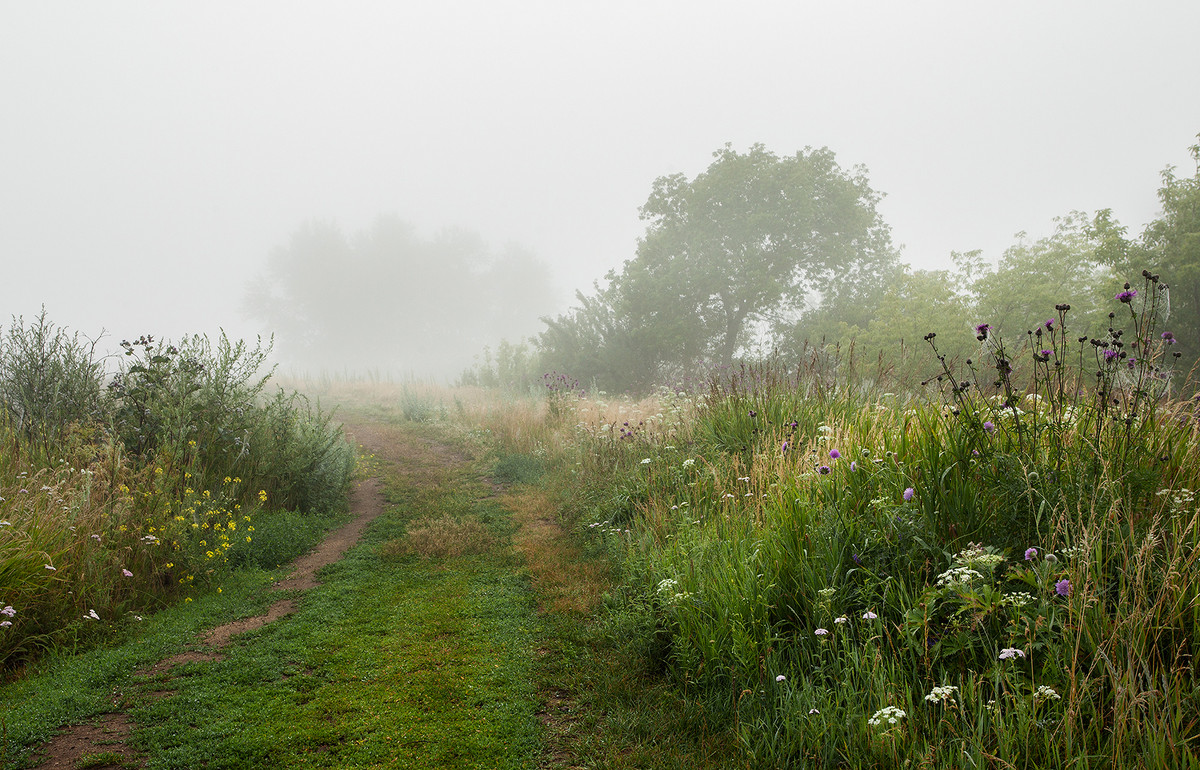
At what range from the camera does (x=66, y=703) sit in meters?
2.99

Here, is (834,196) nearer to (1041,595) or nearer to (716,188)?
(716,188)

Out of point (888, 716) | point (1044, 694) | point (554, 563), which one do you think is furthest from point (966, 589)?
point (554, 563)

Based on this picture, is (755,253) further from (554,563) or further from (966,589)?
(966,589)

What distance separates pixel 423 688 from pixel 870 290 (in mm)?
23257

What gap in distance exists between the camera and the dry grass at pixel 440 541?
6.06m

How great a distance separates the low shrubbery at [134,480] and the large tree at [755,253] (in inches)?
657

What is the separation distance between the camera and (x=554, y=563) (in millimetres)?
5625

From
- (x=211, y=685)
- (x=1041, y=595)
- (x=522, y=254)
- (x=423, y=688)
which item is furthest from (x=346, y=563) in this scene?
(x=522, y=254)

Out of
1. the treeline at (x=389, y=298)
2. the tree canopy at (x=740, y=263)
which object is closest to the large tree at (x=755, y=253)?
the tree canopy at (x=740, y=263)

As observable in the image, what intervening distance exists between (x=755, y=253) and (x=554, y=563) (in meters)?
19.9

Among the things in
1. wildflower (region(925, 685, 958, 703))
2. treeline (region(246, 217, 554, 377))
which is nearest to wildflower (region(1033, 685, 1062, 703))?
wildflower (region(925, 685, 958, 703))

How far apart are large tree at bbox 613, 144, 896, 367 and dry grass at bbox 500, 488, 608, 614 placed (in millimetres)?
15493

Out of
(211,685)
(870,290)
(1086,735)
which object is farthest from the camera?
(870,290)

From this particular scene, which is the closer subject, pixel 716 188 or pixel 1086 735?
pixel 1086 735
